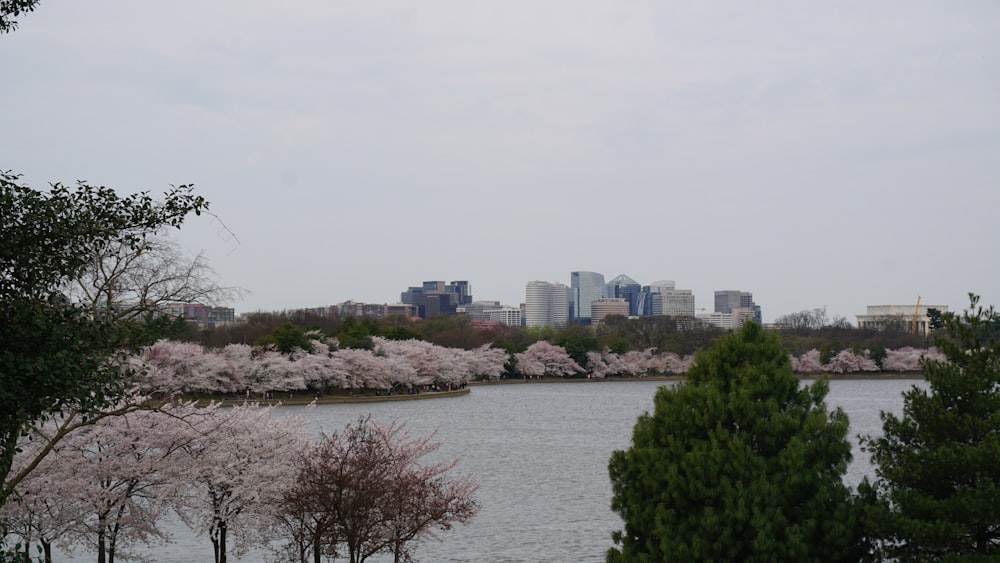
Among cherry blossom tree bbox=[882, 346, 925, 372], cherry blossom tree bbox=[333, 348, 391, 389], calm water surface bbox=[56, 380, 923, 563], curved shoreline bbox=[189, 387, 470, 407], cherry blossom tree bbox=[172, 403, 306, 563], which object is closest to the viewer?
cherry blossom tree bbox=[172, 403, 306, 563]

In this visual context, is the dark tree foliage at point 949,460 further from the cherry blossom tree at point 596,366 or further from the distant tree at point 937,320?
the cherry blossom tree at point 596,366

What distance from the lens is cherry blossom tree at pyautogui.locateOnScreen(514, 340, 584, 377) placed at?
105 metres

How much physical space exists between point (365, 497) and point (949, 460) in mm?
8565

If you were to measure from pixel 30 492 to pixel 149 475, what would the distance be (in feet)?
6.20

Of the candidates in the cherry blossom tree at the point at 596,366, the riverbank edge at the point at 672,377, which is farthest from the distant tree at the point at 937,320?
the cherry blossom tree at the point at 596,366

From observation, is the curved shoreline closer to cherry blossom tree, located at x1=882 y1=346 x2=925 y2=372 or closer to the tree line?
the tree line

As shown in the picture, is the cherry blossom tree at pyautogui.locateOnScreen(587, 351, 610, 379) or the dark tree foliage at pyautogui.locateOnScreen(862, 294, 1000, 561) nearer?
the dark tree foliage at pyautogui.locateOnScreen(862, 294, 1000, 561)

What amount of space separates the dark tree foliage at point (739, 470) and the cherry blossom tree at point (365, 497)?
436 centimetres

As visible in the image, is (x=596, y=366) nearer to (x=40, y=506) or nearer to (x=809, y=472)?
(x=40, y=506)

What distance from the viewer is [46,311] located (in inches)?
427

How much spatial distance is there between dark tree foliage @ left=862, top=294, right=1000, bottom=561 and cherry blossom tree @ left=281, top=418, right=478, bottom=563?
7.37 meters

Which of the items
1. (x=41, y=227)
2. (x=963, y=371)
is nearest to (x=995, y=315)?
(x=963, y=371)

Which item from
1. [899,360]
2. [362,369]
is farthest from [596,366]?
[362,369]

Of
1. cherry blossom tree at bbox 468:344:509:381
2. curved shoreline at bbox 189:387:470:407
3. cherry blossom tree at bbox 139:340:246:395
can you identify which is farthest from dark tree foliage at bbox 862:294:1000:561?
cherry blossom tree at bbox 468:344:509:381
